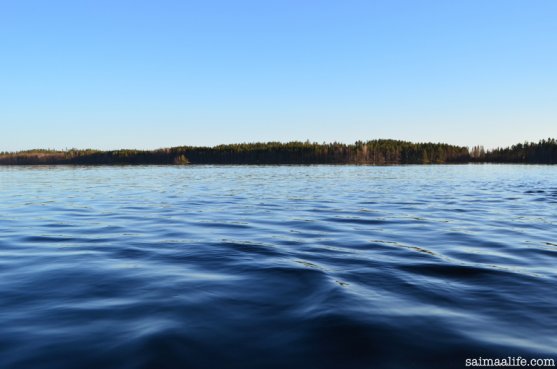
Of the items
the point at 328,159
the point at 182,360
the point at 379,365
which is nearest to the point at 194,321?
the point at 182,360

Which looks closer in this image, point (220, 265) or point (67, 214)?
point (220, 265)

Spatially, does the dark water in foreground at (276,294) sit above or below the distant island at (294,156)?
below

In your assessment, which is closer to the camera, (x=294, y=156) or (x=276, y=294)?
(x=276, y=294)

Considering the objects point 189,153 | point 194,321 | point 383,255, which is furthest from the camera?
point 189,153

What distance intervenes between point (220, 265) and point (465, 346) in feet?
15.6

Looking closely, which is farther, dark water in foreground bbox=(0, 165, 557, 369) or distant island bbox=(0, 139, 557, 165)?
distant island bbox=(0, 139, 557, 165)

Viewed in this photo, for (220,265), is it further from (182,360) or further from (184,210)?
(184,210)

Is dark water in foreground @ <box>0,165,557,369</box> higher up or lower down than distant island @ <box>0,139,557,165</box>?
lower down

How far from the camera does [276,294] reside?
6.18 m

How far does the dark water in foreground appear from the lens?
425 centimetres

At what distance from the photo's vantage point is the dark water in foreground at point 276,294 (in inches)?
167

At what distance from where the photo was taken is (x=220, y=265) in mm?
7992

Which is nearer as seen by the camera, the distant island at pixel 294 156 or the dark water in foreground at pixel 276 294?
the dark water in foreground at pixel 276 294

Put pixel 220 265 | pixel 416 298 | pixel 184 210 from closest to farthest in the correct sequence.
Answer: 1. pixel 416 298
2. pixel 220 265
3. pixel 184 210
